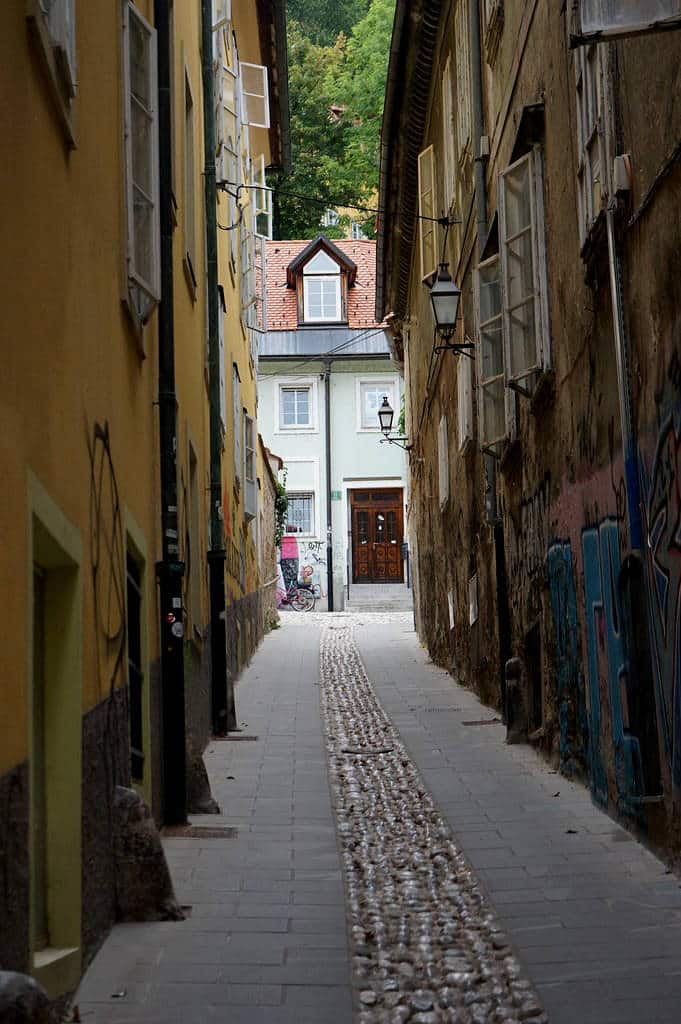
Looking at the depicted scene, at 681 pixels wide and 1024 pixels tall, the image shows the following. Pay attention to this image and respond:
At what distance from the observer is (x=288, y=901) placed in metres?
6.06

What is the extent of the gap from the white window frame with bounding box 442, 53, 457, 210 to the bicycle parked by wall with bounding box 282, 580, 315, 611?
2328cm

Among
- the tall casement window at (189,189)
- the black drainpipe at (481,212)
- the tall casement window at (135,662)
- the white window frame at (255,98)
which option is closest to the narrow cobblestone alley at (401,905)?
the tall casement window at (135,662)

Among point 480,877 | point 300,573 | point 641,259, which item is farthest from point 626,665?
point 300,573

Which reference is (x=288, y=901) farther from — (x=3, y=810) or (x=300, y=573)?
(x=300, y=573)

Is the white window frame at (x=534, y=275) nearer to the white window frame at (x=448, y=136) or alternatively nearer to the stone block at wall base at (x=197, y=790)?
the stone block at wall base at (x=197, y=790)

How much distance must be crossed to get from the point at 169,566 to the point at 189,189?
15.2ft

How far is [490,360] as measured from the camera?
12.3m

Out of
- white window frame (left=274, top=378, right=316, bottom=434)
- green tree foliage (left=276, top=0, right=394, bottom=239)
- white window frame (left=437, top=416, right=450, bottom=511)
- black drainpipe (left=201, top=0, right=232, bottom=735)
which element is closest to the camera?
black drainpipe (left=201, top=0, right=232, bottom=735)

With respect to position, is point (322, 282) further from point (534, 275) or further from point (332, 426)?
point (534, 275)

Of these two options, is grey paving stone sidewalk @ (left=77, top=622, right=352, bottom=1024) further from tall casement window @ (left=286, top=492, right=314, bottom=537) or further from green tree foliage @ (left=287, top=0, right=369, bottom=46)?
green tree foliage @ (left=287, top=0, right=369, bottom=46)

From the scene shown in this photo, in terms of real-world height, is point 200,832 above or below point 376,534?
below

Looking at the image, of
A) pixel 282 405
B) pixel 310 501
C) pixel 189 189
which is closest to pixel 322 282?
pixel 282 405

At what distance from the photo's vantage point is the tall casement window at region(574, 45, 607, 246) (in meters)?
7.04

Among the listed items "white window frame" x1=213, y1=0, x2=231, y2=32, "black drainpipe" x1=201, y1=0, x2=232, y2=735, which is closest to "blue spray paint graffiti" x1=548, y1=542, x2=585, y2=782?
"black drainpipe" x1=201, y1=0, x2=232, y2=735
